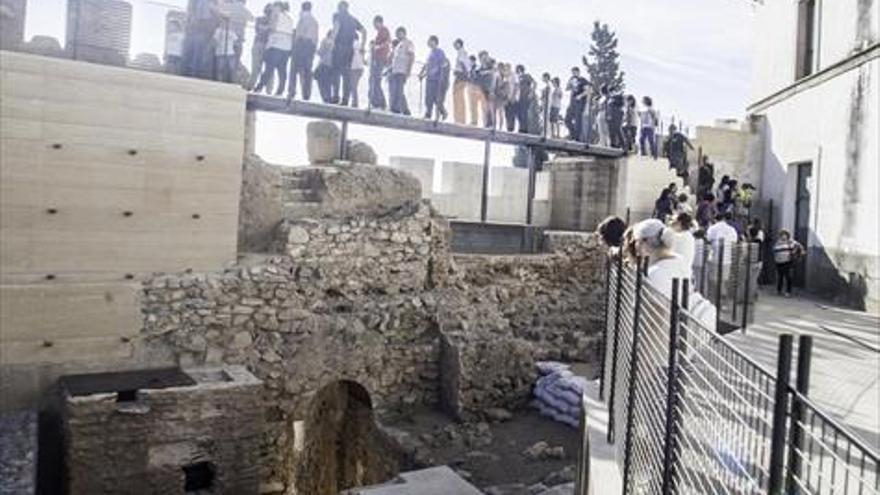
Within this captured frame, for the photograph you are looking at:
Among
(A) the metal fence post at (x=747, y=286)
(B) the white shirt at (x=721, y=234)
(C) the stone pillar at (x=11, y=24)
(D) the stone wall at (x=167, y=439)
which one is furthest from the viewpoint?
(B) the white shirt at (x=721, y=234)

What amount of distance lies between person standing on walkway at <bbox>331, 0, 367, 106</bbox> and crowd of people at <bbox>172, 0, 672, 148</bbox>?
17 mm

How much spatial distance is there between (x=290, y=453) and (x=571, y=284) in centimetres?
706

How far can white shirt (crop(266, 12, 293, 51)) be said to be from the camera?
1194cm

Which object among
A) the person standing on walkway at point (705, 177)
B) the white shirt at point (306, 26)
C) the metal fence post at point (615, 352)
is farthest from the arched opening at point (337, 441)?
the person standing on walkway at point (705, 177)

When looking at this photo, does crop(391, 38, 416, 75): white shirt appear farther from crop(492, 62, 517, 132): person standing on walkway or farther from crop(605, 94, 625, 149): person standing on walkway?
crop(605, 94, 625, 149): person standing on walkway

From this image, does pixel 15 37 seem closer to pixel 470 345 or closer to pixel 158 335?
pixel 158 335

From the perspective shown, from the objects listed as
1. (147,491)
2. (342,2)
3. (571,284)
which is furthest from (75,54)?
(571,284)

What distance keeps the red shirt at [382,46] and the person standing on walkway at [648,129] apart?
7.27 m

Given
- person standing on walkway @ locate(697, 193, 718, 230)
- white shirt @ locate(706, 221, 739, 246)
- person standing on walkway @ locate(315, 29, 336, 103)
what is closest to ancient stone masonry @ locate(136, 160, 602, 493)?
person standing on walkway @ locate(315, 29, 336, 103)

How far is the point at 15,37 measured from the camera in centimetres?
938

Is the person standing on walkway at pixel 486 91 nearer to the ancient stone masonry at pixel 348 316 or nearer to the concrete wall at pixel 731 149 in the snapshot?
the ancient stone masonry at pixel 348 316

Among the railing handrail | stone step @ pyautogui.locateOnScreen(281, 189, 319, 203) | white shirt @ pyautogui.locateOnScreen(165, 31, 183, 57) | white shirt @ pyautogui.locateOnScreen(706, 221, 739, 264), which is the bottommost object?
the railing handrail

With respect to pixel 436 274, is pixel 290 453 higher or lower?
lower

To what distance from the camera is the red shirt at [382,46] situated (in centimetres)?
1337
